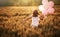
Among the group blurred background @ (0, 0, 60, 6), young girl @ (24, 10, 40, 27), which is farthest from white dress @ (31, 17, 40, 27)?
blurred background @ (0, 0, 60, 6)

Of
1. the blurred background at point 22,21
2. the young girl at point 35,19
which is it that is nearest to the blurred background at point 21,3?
the blurred background at point 22,21

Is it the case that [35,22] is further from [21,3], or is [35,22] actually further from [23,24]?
[21,3]

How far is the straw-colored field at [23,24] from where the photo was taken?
1032mm

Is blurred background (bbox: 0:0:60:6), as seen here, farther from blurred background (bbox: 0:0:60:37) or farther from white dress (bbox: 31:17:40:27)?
white dress (bbox: 31:17:40:27)


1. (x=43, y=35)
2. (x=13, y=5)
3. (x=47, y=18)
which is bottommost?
(x=43, y=35)

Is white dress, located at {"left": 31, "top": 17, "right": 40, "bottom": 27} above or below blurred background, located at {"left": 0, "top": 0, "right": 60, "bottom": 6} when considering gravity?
below

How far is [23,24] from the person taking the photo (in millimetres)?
1079

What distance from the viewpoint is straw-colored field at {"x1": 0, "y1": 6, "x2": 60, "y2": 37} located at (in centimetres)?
103

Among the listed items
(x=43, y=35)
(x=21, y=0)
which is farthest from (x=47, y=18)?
(x=21, y=0)

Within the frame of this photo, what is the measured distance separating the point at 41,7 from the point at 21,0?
18 cm

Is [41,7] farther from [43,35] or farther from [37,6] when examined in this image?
[43,35]

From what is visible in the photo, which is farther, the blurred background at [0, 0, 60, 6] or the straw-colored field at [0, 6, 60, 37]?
the blurred background at [0, 0, 60, 6]

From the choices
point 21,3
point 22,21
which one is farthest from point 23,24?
point 21,3

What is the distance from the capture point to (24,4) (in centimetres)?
115
